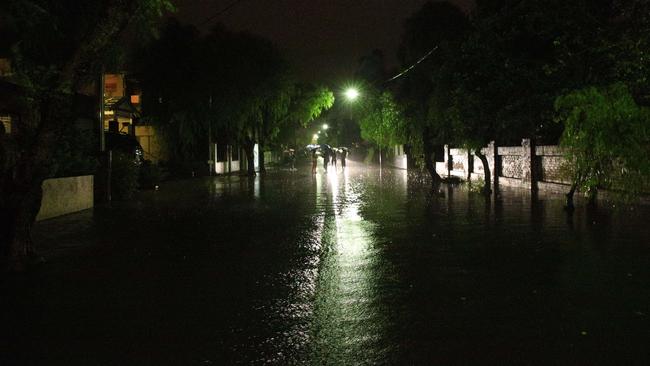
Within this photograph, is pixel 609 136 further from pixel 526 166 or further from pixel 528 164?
pixel 526 166

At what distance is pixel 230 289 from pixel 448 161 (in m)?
32.8

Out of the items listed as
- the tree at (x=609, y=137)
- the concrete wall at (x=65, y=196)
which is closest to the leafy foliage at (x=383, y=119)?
the concrete wall at (x=65, y=196)

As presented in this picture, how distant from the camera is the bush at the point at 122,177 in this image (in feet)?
69.0

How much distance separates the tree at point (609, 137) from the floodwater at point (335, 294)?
104cm

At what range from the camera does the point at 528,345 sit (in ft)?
16.9

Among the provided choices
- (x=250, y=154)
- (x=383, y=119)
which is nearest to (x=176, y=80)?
(x=250, y=154)

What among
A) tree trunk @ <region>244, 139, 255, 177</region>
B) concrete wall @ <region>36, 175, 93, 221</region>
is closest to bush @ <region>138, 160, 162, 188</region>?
concrete wall @ <region>36, 175, 93, 221</region>

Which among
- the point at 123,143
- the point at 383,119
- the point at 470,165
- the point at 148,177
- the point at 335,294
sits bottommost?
the point at 335,294

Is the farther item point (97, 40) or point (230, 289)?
point (97, 40)

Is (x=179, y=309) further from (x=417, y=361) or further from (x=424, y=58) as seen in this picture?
(x=424, y=58)

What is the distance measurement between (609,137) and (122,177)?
50.3 feet

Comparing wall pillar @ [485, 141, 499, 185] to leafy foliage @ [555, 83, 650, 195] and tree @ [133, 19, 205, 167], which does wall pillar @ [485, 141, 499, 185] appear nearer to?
leafy foliage @ [555, 83, 650, 195]

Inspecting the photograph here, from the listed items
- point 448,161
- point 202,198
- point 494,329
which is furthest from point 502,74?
point 448,161

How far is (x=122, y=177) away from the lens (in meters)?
21.1
